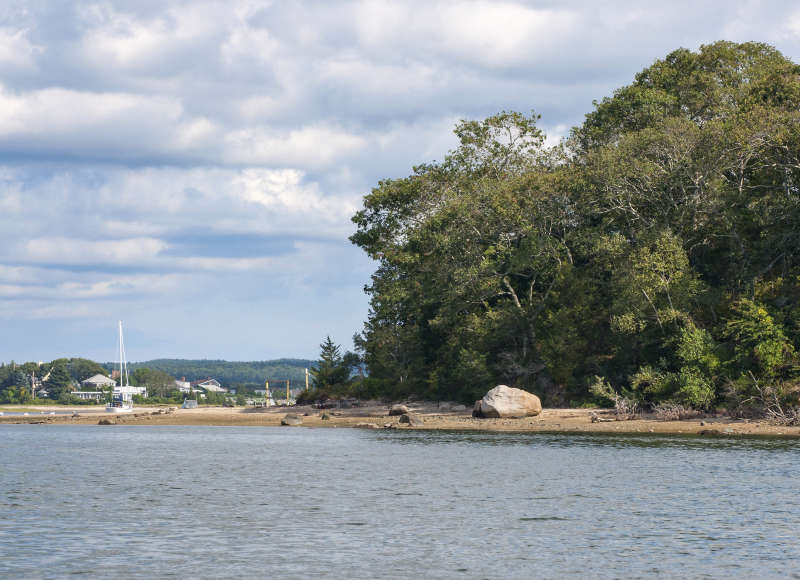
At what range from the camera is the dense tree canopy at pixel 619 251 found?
53938 mm

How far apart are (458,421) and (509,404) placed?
16.4 ft

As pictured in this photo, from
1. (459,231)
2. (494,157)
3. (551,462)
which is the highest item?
(494,157)

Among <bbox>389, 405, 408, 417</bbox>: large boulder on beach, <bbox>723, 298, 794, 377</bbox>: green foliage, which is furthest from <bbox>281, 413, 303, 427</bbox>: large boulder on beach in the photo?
<bbox>723, 298, 794, 377</bbox>: green foliage

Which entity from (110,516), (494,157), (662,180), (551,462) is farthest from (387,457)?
(494,157)

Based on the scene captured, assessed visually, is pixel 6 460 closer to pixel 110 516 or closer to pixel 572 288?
pixel 110 516

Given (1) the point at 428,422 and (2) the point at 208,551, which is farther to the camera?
(1) the point at 428,422

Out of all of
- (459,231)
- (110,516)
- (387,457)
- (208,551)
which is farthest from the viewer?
(459,231)

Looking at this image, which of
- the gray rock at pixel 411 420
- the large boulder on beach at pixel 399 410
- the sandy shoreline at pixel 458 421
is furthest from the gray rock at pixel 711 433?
the large boulder on beach at pixel 399 410

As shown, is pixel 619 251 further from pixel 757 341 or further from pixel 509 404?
pixel 509 404

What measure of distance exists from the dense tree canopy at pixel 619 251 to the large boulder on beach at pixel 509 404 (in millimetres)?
3517

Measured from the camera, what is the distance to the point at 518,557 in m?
19.4

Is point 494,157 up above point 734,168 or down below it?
above

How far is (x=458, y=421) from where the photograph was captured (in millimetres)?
66000

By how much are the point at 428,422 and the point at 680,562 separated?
163 ft
